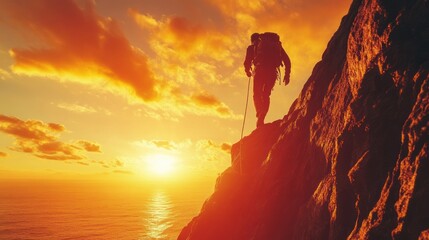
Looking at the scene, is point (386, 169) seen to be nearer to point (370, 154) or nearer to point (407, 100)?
point (370, 154)

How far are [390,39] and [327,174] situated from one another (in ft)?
14.7

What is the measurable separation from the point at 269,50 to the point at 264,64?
2.81 ft

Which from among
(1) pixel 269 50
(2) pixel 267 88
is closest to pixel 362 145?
(2) pixel 267 88

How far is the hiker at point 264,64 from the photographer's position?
57.2 ft

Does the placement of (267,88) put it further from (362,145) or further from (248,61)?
(362,145)

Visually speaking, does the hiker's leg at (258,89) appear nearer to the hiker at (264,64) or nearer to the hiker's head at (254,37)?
the hiker at (264,64)

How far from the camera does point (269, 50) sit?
17.4 m

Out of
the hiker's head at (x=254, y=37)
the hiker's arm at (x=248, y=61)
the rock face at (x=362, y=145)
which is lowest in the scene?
the rock face at (x=362, y=145)

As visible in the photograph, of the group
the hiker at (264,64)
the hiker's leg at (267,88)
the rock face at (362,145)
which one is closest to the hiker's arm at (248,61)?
the hiker at (264,64)

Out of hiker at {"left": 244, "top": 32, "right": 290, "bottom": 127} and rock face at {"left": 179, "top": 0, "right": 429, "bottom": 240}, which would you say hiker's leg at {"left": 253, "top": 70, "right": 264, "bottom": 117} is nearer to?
hiker at {"left": 244, "top": 32, "right": 290, "bottom": 127}

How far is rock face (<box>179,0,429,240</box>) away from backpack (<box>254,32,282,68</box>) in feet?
14.7

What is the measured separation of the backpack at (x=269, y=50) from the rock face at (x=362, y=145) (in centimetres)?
449

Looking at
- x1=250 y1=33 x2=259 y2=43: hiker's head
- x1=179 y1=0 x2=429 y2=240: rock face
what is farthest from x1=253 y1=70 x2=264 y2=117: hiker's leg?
x1=179 y1=0 x2=429 y2=240: rock face

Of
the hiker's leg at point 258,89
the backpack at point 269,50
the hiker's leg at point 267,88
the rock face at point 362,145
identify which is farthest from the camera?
the hiker's leg at point 258,89
